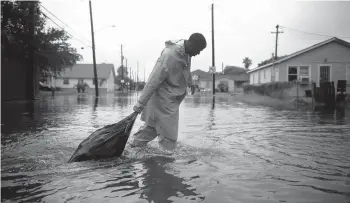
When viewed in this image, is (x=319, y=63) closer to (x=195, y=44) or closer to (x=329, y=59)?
(x=329, y=59)

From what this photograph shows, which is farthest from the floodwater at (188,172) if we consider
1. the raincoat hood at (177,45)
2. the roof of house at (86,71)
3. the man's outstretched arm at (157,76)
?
the roof of house at (86,71)

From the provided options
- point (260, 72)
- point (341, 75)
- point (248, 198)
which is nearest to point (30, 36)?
point (248, 198)

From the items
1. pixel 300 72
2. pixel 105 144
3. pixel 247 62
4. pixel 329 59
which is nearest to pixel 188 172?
pixel 105 144

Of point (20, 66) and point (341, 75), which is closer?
point (20, 66)

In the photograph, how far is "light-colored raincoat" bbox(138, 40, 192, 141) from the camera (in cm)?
446

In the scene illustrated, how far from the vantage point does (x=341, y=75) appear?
2864 centimetres

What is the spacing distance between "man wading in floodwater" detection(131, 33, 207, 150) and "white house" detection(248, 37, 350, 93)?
A: 27000 mm

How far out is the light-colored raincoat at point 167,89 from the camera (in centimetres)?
446

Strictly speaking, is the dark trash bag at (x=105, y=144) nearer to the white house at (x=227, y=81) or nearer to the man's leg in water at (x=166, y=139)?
the man's leg in water at (x=166, y=139)

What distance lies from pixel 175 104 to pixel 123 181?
150 centimetres

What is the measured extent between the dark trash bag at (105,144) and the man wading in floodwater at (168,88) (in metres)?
0.34

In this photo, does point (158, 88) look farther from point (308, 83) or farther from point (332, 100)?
point (308, 83)

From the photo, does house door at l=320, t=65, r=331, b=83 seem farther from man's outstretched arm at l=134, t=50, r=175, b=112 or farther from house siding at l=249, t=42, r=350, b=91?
man's outstretched arm at l=134, t=50, r=175, b=112

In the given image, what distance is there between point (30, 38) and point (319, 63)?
904 inches
